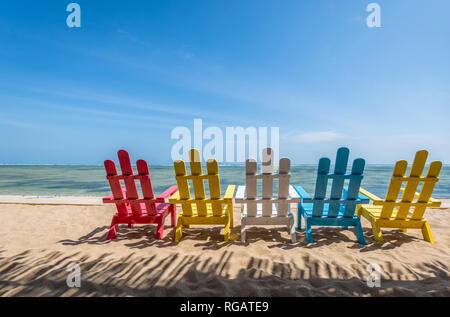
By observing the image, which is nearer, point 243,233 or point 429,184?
point 429,184

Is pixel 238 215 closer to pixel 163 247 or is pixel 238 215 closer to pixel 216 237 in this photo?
pixel 216 237

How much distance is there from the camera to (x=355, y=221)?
3646 mm

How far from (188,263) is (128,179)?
5.84ft

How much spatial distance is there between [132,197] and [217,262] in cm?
191

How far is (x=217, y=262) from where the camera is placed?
111 inches

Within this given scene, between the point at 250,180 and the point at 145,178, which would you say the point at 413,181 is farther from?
the point at 145,178

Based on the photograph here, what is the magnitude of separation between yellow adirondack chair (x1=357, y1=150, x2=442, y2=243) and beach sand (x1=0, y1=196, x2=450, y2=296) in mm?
305

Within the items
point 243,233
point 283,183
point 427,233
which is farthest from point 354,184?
point 243,233

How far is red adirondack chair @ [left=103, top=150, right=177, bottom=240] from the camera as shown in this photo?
361 cm

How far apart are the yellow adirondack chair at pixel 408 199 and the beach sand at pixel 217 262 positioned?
0.31 metres

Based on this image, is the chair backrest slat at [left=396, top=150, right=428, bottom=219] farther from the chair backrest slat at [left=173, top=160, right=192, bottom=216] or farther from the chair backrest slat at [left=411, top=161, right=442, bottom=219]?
the chair backrest slat at [left=173, top=160, right=192, bottom=216]

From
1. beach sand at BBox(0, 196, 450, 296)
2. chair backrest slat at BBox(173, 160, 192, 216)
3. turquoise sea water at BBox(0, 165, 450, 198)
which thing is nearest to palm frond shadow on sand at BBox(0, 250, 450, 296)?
beach sand at BBox(0, 196, 450, 296)

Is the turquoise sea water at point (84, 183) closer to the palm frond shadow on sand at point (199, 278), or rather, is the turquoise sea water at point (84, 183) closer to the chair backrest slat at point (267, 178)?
the palm frond shadow on sand at point (199, 278)
